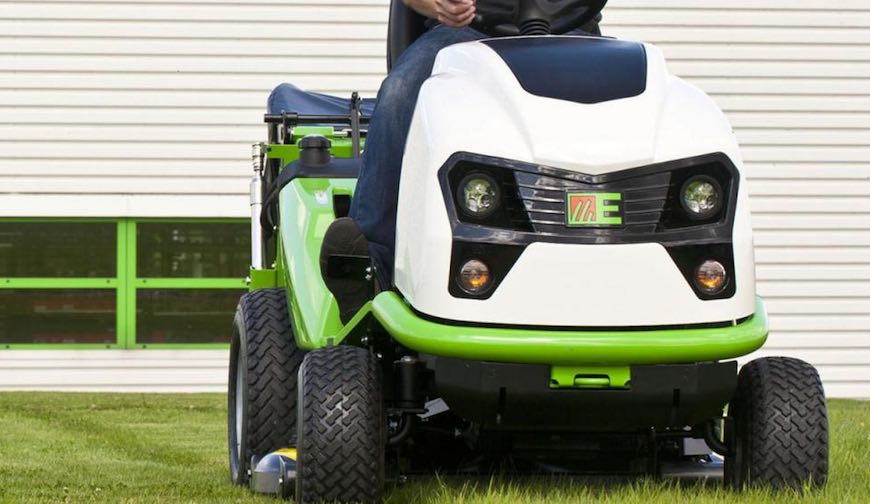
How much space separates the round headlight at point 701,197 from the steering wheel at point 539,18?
772 mm

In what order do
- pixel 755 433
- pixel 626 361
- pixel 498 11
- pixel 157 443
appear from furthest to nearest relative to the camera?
pixel 157 443 < pixel 498 11 < pixel 755 433 < pixel 626 361

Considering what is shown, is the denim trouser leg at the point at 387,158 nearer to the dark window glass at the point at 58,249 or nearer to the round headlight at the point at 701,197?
the round headlight at the point at 701,197

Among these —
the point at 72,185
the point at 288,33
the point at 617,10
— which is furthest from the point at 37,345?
the point at 617,10

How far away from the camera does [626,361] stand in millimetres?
3594

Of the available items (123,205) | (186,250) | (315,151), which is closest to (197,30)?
(123,205)

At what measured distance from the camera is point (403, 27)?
474cm

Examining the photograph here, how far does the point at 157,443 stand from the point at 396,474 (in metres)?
3.94

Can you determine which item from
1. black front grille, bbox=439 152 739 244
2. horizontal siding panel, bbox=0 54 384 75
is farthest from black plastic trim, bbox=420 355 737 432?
horizontal siding panel, bbox=0 54 384 75

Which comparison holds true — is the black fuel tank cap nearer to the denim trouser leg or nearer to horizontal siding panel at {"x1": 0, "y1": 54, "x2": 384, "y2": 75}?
the denim trouser leg

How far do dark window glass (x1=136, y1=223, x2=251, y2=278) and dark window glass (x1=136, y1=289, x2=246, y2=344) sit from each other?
6.0 inches

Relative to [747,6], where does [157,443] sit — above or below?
below

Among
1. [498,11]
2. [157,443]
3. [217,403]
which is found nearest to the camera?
[498,11]

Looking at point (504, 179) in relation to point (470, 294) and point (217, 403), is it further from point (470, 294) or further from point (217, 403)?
point (217, 403)

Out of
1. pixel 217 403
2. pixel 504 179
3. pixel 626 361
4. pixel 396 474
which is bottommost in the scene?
pixel 217 403
